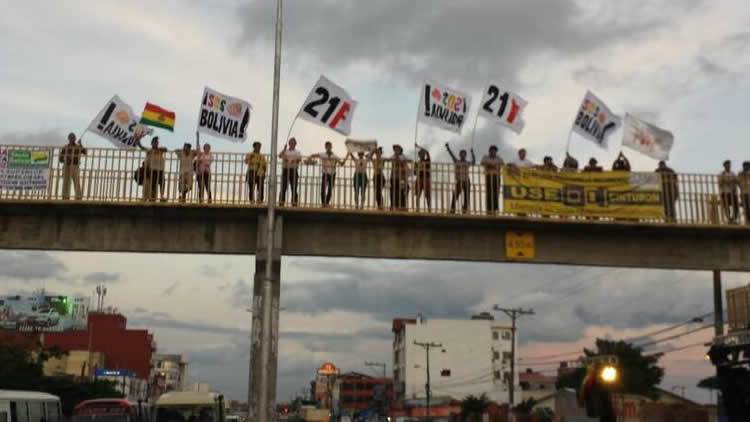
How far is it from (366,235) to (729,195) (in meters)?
10.3

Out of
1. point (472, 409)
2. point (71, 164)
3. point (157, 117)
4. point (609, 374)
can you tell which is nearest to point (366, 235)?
point (157, 117)

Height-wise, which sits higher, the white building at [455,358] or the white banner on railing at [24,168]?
the white banner on railing at [24,168]

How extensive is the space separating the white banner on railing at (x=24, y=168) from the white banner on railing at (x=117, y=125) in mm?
1740

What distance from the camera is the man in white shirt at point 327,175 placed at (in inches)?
877

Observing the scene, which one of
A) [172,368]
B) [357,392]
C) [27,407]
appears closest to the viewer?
[27,407]

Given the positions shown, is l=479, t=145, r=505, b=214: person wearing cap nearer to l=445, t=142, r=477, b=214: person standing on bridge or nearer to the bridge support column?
l=445, t=142, r=477, b=214: person standing on bridge

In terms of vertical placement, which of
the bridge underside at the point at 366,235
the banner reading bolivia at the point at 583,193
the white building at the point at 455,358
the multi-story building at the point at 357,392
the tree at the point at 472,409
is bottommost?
the multi-story building at the point at 357,392

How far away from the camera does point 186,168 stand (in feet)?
72.7

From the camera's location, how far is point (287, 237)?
22.8 m

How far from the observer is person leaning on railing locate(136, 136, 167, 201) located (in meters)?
21.8

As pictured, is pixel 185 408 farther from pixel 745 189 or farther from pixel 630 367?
pixel 630 367

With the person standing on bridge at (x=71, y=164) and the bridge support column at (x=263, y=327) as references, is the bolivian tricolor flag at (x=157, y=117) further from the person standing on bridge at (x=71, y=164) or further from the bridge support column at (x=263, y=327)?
the bridge support column at (x=263, y=327)

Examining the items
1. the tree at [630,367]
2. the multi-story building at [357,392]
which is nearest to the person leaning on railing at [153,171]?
the tree at [630,367]

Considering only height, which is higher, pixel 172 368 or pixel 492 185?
pixel 492 185
